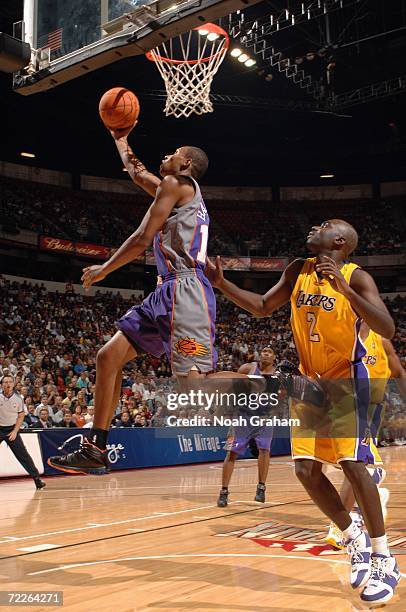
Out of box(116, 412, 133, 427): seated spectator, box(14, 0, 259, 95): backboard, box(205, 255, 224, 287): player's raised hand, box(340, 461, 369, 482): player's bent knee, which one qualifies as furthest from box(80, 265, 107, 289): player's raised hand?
box(116, 412, 133, 427): seated spectator

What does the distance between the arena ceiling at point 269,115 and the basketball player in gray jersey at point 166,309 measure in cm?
1351

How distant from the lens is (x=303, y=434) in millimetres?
4180

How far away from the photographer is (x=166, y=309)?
4.06 m

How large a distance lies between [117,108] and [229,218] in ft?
83.9

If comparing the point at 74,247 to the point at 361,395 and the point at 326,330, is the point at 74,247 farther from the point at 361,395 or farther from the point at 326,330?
the point at 361,395

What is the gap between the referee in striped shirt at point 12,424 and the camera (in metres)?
9.84

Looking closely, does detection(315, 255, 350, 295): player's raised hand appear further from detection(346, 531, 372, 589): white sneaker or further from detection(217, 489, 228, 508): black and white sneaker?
detection(217, 489, 228, 508): black and white sneaker

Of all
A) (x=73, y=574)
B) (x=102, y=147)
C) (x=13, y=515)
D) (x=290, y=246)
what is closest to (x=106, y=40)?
(x=73, y=574)

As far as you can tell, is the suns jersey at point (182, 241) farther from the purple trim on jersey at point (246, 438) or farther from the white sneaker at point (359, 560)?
the purple trim on jersey at point (246, 438)

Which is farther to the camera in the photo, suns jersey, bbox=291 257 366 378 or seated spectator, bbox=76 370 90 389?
seated spectator, bbox=76 370 90 389

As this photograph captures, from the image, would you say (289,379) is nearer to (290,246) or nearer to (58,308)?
(58,308)

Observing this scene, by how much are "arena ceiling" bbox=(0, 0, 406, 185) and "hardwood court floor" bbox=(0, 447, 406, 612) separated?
12.1 metres

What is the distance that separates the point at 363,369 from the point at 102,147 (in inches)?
Result: 918

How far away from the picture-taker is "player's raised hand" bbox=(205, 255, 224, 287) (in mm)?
4223
